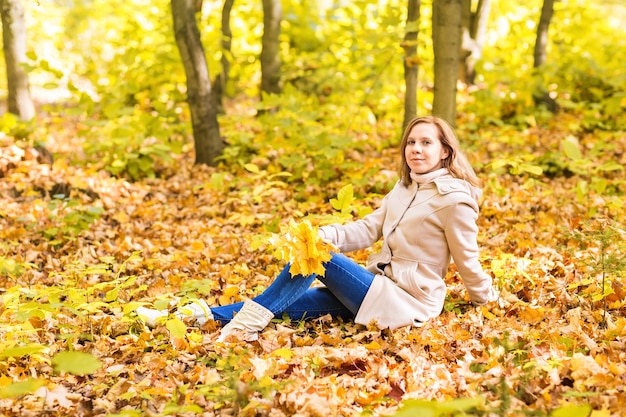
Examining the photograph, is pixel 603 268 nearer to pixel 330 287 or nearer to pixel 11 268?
pixel 330 287

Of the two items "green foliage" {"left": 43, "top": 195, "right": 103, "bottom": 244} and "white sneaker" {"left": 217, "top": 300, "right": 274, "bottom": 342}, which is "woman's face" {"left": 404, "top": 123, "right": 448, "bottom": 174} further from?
"green foliage" {"left": 43, "top": 195, "right": 103, "bottom": 244}

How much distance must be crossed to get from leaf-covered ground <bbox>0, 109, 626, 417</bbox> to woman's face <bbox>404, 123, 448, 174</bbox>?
2.86 ft

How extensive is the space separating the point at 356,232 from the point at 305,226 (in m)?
0.58

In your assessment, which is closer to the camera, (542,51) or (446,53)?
(446,53)

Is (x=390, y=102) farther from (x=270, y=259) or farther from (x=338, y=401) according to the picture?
(x=338, y=401)

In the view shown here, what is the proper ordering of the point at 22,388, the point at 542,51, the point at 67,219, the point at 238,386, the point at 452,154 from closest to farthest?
1. the point at 22,388
2. the point at 238,386
3. the point at 452,154
4. the point at 67,219
5. the point at 542,51

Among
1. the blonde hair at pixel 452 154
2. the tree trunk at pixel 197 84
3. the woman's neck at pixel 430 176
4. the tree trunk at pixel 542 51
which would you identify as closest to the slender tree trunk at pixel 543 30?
the tree trunk at pixel 542 51

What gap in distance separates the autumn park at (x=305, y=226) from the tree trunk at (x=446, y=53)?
21 mm

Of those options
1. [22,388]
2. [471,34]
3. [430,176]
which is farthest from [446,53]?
[22,388]

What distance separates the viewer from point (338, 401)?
2.43m

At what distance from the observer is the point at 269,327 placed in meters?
3.34

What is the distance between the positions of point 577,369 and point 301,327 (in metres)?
1.49

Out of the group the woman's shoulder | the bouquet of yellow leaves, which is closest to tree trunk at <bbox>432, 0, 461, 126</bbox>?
the woman's shoulder

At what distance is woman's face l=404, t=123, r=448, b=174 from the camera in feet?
10.6
